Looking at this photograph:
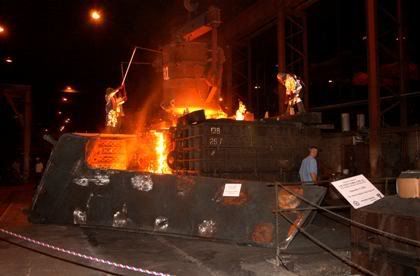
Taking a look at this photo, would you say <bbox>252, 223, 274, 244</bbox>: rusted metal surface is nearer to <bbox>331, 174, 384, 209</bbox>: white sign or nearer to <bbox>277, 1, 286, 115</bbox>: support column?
<bbox>331, 174, 384, 209</bbox>: white sign

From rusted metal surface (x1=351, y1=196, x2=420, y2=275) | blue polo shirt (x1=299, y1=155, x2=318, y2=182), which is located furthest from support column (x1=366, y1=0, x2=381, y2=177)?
rusted metal surface (x1=351, y1=196, x2=420, y2=275)

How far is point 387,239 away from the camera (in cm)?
499

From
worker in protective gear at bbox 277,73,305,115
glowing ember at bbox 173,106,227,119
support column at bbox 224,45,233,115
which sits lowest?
glowing ember at bbox 173,106,227,119

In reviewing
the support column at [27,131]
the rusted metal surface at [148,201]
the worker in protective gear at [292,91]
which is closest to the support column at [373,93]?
the worker in protective gear at [292,91]

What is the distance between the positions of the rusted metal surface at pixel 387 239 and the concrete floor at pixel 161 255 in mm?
995

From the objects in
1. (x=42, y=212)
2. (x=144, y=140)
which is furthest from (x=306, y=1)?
(x=42, y=212)

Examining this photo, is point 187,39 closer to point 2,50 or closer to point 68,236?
point 68,236

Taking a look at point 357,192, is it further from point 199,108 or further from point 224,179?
point 199,108

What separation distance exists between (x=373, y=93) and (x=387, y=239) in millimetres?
11929

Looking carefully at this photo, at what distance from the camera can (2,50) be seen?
24000 millimetres

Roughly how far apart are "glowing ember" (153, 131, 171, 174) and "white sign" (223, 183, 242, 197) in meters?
5.30

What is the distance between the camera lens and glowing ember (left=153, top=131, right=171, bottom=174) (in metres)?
13.5

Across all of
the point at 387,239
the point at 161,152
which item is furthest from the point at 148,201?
the point at 387,239

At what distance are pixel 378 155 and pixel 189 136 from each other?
7534mm
